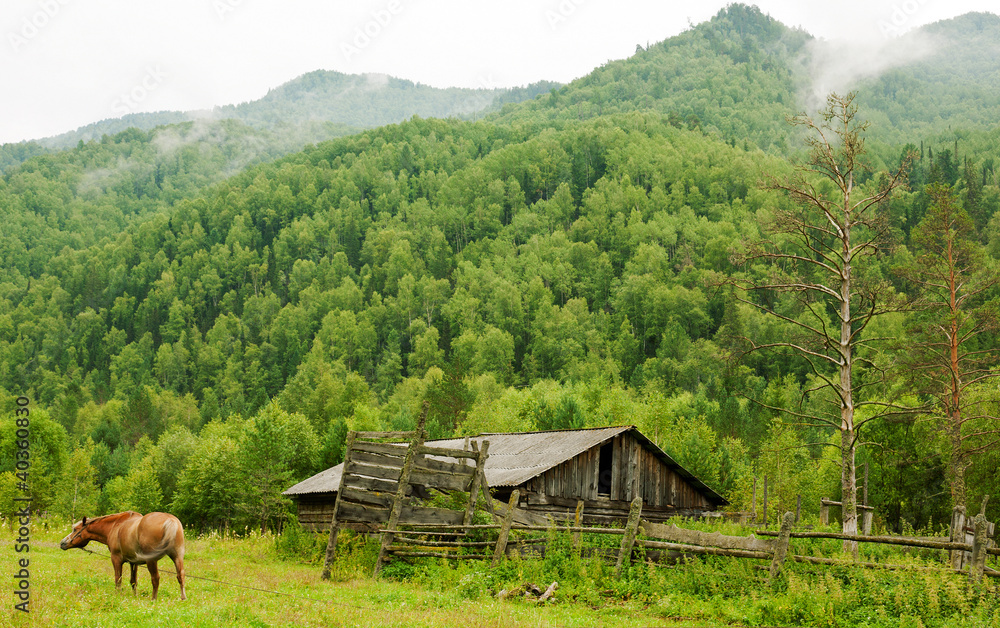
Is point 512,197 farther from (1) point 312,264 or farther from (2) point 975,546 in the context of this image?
(2) point 975,546

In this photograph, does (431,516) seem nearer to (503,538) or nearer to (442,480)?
(442,480)

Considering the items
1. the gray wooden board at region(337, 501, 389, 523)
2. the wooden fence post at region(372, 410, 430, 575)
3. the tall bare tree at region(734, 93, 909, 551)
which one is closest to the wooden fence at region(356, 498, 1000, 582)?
the wooden fence post at region(372, 410, 430, 575)

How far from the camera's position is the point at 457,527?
57.6 ft

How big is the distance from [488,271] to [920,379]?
12177 centimetres

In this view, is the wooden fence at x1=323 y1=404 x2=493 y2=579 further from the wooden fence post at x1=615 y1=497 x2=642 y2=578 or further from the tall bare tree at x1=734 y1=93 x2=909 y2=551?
the tall bare tree at x1=734 y1=93 x2=909 y2=551

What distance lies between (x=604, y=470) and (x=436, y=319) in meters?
115

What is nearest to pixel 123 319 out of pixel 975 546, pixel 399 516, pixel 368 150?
pixel 368 150

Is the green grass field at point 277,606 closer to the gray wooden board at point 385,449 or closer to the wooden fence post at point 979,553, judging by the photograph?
the gray wooden board at point 385,449

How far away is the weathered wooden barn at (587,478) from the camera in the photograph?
27358 millimetres

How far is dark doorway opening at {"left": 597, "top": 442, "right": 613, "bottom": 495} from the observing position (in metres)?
30.5

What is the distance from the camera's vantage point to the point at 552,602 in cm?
1362

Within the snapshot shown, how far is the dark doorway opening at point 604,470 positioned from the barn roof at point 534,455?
0.82 metres

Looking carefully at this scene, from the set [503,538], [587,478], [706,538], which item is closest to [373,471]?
[503,538]

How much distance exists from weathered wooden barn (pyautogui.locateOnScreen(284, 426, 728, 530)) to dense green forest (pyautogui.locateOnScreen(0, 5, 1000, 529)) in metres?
15.9
